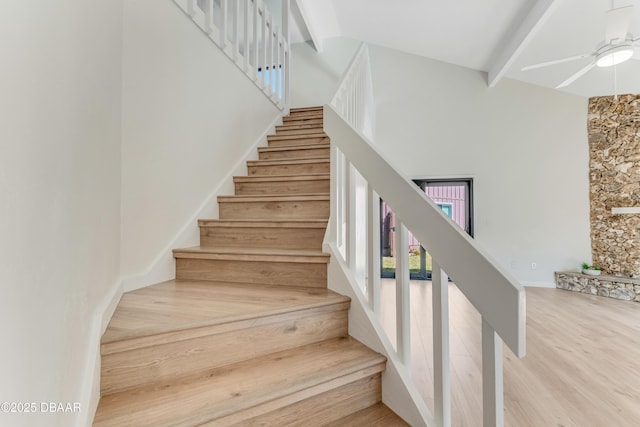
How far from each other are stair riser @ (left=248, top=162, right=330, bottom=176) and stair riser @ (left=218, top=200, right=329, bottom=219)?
50cm

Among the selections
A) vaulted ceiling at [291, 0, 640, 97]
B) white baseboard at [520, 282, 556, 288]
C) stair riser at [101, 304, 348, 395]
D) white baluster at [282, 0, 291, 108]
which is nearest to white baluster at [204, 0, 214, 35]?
white baluster at [282, 0, 291, 108]

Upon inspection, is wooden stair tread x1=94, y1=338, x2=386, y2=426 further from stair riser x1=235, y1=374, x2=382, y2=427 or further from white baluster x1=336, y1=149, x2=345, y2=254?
white baluster x1=336, y1=149, x2=345, y2=254

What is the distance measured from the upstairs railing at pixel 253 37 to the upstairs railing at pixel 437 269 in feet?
4.27

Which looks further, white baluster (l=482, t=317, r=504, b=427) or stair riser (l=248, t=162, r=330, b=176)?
stair riser (l=248, t=162, r=330, b=176)

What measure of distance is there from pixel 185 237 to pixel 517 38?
15.2 feet

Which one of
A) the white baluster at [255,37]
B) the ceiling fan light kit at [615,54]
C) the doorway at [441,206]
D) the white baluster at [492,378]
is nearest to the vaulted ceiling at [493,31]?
the ceiling fan light kit at [615,54]

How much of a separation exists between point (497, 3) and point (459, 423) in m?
4.39

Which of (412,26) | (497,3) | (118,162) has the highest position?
(412,26)

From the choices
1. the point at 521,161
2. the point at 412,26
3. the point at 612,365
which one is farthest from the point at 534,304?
the point at 412,26

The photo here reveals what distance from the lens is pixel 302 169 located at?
2.59 m

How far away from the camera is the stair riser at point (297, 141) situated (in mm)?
3049

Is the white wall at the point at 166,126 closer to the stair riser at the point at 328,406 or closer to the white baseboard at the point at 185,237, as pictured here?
the white baseboard at the point at 185,237

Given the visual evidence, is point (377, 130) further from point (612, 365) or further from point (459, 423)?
point (459, 423)

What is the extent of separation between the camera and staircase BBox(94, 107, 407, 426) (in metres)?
0.93
